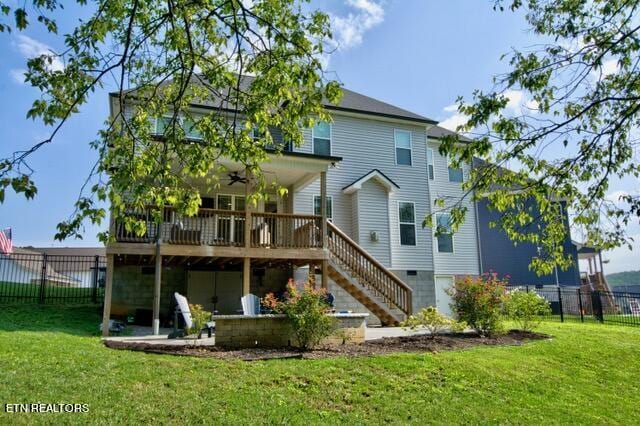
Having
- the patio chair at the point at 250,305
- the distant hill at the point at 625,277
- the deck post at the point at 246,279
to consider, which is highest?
the distant hill at the point at 625,277

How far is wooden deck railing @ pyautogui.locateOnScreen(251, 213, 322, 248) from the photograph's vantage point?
1329 cm

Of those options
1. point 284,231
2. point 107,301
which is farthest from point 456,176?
point 107,301

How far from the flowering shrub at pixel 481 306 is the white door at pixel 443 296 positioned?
27.0 ft

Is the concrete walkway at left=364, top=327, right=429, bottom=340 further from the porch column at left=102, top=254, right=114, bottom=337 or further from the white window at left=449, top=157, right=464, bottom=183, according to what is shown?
the white window at left=449, top=157, right=464, bottom=183

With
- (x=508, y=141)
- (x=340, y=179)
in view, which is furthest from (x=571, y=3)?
(x=340, y=179)

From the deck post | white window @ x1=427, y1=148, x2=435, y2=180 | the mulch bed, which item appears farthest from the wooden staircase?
white window @ x1=427, y1=148, x2=435, y2=180

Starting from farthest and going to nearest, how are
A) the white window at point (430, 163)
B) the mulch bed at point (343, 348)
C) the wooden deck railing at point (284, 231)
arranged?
the white window at point (430, 163), the wooden deck railing at point (284, 231), the mulch bed at point (343, 348)

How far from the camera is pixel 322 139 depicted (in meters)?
17.5

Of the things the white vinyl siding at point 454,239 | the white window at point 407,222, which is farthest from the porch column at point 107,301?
the white vinyl siding at point 454,239

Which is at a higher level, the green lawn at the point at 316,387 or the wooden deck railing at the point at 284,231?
the wooden deck railing at the point at 284,231

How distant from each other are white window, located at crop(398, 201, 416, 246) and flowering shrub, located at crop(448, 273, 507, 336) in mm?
7531

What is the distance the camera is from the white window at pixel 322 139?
17.3m

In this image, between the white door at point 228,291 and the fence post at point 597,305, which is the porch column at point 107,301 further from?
the fence post at point 597,305

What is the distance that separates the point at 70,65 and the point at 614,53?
674cm
